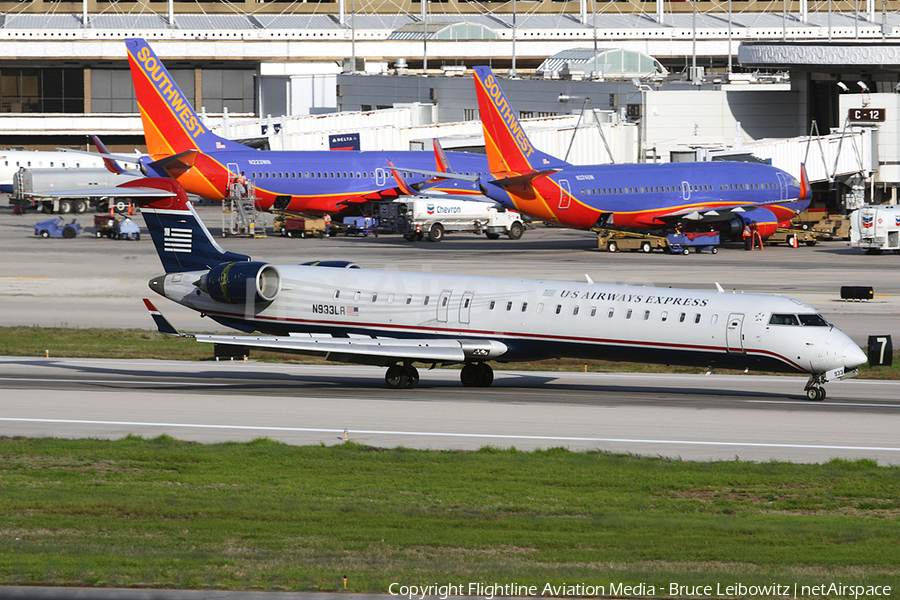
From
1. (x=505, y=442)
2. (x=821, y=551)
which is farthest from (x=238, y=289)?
(x=821, y=551)

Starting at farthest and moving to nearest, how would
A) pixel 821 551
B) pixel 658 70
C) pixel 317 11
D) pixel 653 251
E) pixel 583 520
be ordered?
pixel 317 11
pixel 658 70
pixel 653 251
pixel 583 520
pixel 821 551

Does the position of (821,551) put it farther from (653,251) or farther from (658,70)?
(658,70)

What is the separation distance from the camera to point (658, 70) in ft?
438

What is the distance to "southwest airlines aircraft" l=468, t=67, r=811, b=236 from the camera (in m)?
71.1

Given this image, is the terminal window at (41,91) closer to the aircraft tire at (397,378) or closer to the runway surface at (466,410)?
the runway surface at (466,410)

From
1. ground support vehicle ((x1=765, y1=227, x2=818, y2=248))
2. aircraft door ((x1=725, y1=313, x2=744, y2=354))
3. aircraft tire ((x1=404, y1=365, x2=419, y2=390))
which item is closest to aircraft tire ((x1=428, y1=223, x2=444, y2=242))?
ground support vehicle ((x1=765, y1=227, x2=818, y2=248))

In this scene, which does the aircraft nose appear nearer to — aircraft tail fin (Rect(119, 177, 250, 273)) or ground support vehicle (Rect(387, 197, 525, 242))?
aircraft tail fin (Rect(119, 177, 250, 273))

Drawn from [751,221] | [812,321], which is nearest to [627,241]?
[751,221]

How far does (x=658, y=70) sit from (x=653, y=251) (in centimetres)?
6325

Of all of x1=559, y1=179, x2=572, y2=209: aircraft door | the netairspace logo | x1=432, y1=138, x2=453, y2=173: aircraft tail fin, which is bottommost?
the netairspace logo

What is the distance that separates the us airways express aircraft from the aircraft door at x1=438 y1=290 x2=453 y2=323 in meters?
36.0

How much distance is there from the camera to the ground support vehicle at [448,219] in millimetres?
78312

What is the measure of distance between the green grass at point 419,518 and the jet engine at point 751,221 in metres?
52.2

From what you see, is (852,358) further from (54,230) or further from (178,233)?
(54,230)
